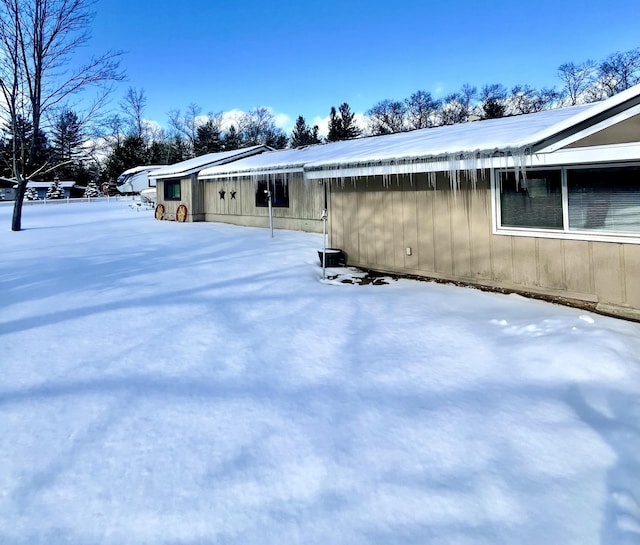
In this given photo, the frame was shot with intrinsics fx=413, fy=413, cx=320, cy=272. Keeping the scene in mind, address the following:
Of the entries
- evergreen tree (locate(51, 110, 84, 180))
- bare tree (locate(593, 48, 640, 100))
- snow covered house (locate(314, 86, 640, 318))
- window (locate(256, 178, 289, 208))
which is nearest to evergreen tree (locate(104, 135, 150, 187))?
evergreen tree (locate(51, 110, 84, 180))

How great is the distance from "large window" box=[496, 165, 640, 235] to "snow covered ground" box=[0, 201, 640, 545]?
3.44 feet

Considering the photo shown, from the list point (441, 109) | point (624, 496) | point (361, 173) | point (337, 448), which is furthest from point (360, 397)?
point (441, 109)

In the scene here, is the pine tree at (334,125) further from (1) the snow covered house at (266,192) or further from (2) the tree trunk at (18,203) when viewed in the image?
(2) the tree trunk at (18,203)

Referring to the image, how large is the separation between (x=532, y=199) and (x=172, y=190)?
50.5ft

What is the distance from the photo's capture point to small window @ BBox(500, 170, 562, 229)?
16.3 ft

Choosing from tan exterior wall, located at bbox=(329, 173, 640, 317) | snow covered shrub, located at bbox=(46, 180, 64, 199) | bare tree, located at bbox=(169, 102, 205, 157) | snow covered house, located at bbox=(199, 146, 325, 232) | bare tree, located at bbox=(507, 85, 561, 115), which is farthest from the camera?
bare tree, located at bbox=(169, 102, 205, 157)

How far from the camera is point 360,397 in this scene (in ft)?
9.57

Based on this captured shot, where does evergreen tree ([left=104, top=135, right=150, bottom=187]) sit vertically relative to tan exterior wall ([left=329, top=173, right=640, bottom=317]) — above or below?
above

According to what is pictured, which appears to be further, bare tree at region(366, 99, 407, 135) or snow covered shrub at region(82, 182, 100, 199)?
bare tree at region(366, 99, 407, 135)

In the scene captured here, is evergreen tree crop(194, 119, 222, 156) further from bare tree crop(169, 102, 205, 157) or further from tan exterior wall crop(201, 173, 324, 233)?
tan exterior wall crop(201, 173, 324, 233)

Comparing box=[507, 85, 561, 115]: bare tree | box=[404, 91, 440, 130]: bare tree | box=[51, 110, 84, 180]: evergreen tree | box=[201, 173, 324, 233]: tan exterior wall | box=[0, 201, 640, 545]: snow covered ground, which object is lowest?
box=[0, 201, 640, 545]: snow covered ground

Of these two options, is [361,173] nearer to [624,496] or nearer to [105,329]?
[105,329]

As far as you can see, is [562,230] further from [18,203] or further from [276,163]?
[18,203]

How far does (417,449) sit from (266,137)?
5197 cm
